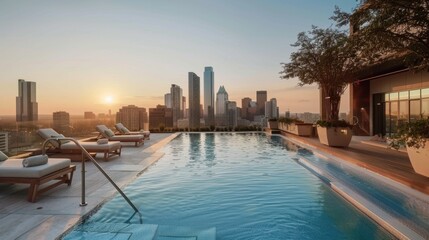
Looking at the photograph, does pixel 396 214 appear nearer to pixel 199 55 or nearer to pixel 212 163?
pixel 212 163

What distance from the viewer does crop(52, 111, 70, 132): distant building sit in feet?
31.2

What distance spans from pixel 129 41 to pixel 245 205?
1157cm

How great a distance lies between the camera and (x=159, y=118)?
2330 centimetres

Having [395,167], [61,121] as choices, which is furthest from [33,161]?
[395,167]

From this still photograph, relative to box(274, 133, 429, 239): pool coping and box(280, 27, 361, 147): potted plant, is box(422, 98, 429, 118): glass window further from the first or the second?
box(274, 133, 429, 239): pool coping

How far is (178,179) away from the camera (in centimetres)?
632

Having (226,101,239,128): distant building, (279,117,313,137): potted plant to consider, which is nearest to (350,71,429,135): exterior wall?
(279,117,313,137): potted plant

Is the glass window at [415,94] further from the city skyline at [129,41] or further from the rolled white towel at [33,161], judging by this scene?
the rolled white towel at [33,161]

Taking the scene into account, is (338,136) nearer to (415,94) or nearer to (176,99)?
(415,94)

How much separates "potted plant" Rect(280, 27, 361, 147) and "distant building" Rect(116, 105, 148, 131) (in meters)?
11.4

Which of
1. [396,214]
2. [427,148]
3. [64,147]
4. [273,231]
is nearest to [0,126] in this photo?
Result: [64,147]

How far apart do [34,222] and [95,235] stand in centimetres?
86

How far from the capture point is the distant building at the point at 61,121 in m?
9.50

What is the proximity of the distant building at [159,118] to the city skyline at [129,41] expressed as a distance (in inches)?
154
